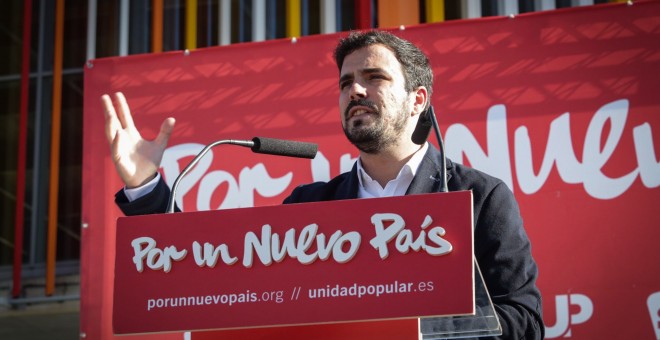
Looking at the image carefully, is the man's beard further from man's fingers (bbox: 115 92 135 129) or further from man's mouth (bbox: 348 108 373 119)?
man's fingers (bbox: 115 92 135 129)

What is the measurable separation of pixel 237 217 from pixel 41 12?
5.56 m

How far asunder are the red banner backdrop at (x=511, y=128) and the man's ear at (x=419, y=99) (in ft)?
6.54

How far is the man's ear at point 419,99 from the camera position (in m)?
3.10

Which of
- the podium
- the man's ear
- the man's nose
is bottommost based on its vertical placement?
the podium

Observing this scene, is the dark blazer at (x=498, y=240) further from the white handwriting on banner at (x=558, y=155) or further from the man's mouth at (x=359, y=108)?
the white handwriting on banner at (x=558, y=155)

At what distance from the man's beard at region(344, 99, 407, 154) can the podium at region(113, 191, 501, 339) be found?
66 centimetres

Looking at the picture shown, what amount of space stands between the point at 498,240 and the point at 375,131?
1.60 ft

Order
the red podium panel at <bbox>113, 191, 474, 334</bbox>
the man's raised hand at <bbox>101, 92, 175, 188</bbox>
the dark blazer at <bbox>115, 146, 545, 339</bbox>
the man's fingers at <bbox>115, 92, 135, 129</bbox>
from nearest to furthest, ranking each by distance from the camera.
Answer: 1. the red podium panel at <bbox>113, 191, 474, 334</bbox>
2. the dark blazer at <bbox>115, 146, 545, 339</bbox>
3. the man's raised hand at <bbox>101, 92, 175, 188</bbox>
4. the man's fingers at <bbox>115, 92, 135, 129</bbox>

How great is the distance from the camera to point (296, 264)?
7.34ft

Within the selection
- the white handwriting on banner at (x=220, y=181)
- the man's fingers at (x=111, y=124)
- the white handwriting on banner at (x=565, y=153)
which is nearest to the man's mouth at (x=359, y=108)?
the man's fingers at (x=111, y=124)

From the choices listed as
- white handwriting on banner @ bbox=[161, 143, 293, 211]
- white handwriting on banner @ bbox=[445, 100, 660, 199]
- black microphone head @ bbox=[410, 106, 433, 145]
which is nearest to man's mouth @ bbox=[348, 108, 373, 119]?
black microphone head @ bbox=[410, 106, 433, 145]

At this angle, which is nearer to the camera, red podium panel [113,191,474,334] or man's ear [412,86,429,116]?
red podium panel [113,191,474,334]

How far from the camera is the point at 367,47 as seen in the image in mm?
3045

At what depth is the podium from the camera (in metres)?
2.15
